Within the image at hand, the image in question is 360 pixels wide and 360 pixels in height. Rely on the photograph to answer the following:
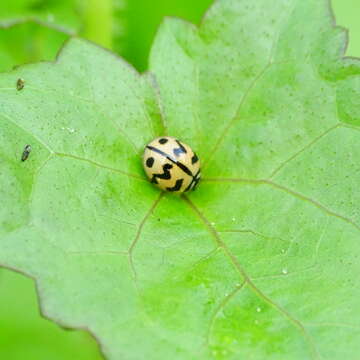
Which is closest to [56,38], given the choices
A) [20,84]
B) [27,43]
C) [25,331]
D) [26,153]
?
[27,43]

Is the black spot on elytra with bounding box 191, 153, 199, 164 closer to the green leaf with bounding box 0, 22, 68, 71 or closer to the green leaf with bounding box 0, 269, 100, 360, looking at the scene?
the green leaf with bounding box 0, 22, 68, 71

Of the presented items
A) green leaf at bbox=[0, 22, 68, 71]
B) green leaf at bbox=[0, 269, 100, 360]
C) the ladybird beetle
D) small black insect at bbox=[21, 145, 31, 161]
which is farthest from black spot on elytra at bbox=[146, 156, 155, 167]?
green leaf at bbox=[0, 269, 100, 360]

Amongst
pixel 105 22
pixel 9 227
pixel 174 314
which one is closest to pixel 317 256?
pixel 174 314

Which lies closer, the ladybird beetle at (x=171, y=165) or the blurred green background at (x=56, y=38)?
the ladybird beetle at (x=171, y=165)

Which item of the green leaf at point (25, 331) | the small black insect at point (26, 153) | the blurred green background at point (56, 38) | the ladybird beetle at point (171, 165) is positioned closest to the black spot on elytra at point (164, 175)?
the ladybird beetle at point (171, 165)

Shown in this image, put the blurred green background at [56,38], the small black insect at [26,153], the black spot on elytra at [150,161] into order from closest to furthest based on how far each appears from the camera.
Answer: the small black insect at [26,153] < the black spot on elytra at [150,161] < the blurred green background at [56,38]

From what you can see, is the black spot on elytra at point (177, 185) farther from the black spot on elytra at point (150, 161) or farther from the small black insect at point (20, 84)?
the small black insect at point (20, 84)

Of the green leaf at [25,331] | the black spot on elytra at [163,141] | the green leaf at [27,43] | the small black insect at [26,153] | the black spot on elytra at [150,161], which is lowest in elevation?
the green leaf at [25,331]
